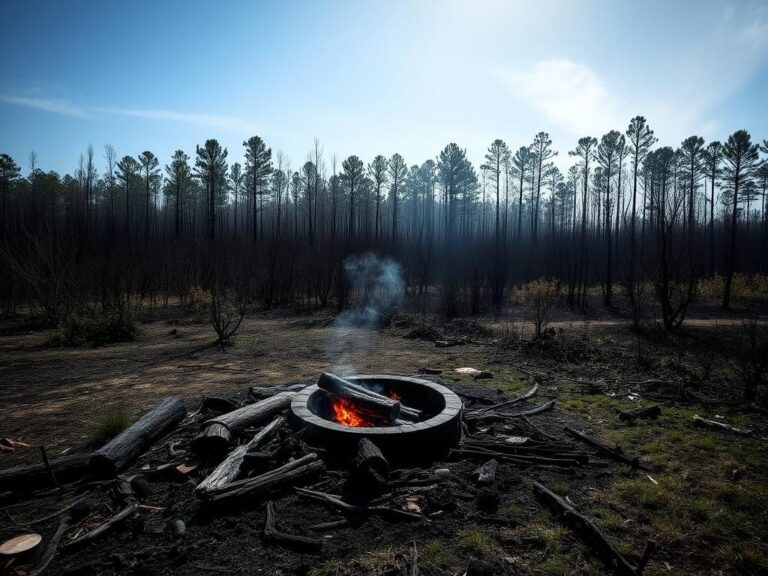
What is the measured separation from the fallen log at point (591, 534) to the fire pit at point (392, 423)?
1.15 meters

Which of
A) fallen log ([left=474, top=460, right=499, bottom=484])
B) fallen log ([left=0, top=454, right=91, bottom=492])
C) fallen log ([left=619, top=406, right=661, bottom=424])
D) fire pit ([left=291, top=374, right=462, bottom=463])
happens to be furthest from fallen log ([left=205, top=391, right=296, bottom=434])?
fallen log ([left=619, top=406, right=661, bottom=424])

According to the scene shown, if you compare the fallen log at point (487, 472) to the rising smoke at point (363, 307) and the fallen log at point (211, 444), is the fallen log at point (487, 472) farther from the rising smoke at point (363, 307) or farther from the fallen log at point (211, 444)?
the rising smoke at point (363, 307)

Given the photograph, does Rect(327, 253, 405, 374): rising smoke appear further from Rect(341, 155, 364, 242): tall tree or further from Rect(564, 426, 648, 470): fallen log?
Rect(341, 155, 364, 242): tall tree

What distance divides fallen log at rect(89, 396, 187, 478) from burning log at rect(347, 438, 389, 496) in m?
2.49

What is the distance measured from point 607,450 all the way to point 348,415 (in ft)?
10.5

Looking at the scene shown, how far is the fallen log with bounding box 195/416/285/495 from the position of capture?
3522 millimetres

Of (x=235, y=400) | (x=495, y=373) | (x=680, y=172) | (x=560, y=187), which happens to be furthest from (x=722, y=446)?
(x=560, y=187)

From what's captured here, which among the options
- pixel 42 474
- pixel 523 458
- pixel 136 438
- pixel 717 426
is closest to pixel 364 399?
pixel 523 458

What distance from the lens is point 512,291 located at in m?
24.0

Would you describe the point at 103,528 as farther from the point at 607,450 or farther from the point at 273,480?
the point at 607,450

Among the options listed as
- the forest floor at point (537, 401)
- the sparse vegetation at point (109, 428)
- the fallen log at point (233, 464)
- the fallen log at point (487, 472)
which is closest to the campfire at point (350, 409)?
the fallen log at point (233, 464)

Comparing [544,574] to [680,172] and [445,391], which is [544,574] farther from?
[680,172]

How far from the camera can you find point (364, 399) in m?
4.95

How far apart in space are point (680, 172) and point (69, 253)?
4376cm
